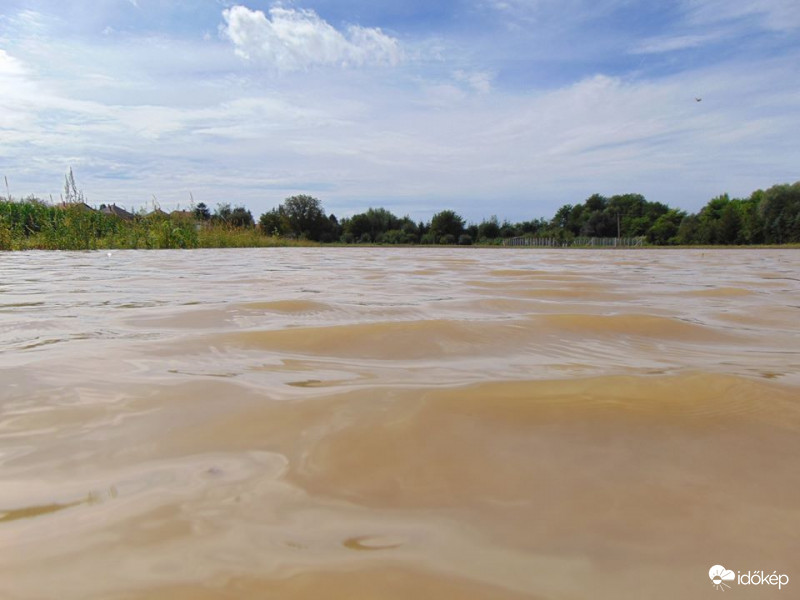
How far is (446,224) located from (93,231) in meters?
53.0

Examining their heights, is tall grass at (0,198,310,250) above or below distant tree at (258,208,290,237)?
below

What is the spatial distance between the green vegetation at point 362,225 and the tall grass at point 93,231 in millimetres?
25

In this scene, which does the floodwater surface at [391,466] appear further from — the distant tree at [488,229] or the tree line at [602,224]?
the distant tree at [488,229]

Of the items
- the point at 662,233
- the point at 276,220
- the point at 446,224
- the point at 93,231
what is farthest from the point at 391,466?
the point at 662,233

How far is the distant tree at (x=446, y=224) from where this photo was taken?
62969mm

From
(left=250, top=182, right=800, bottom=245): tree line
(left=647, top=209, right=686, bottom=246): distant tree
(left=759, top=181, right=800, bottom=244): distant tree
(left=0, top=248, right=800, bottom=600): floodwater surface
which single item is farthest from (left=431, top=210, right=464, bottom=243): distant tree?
(left=0, top=248, right=800, bottom=600): floodwater surface

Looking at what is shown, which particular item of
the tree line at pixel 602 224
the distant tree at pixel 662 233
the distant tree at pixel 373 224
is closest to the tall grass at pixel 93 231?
the tree line at pixel 602 224

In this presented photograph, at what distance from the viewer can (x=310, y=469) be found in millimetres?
906

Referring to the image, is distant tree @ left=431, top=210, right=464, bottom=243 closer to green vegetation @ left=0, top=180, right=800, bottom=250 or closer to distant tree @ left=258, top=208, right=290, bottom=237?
green vegetation @ left=0, top=180, right=800, bottom=250

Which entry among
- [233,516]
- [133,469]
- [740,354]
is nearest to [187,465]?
[133,469]

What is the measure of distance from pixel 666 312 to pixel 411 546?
254 cm

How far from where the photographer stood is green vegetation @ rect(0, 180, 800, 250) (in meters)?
12.4

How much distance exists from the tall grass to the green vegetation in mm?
25

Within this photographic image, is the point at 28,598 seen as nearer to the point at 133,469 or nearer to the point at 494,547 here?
the point at 133,469
